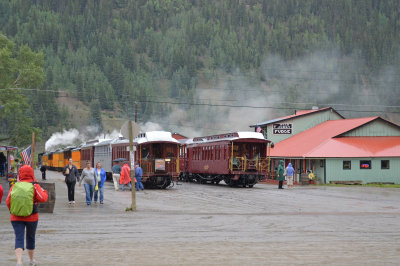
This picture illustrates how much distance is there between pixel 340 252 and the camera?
36.5 ft

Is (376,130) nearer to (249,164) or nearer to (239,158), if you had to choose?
(249,164)

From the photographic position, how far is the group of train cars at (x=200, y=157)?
35.7 m

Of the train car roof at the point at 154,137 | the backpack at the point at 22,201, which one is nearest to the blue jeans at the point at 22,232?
the backpack at the point at 22,201

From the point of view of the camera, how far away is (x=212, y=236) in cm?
1345

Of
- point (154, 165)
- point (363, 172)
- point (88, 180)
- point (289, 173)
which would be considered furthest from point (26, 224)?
point (363, 172)

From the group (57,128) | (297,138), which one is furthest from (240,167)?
(57,128)

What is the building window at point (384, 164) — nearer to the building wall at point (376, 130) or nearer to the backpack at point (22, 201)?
the building wall at point (376, 130)

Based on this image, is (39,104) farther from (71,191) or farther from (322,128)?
(71,191)

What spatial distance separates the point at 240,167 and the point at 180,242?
26.6 meters

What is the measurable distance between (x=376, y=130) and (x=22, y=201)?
4950cm

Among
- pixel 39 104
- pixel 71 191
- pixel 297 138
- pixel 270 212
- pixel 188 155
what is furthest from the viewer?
pixel 39 104

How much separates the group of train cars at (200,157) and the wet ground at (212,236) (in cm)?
1380

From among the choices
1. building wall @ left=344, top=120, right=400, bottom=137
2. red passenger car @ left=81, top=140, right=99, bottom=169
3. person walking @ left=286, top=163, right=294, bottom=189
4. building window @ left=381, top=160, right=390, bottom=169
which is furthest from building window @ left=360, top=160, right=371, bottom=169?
red passenger car @ left=81, top=140, right=99, bottom=169

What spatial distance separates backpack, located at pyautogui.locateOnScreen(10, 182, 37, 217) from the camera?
916cm
